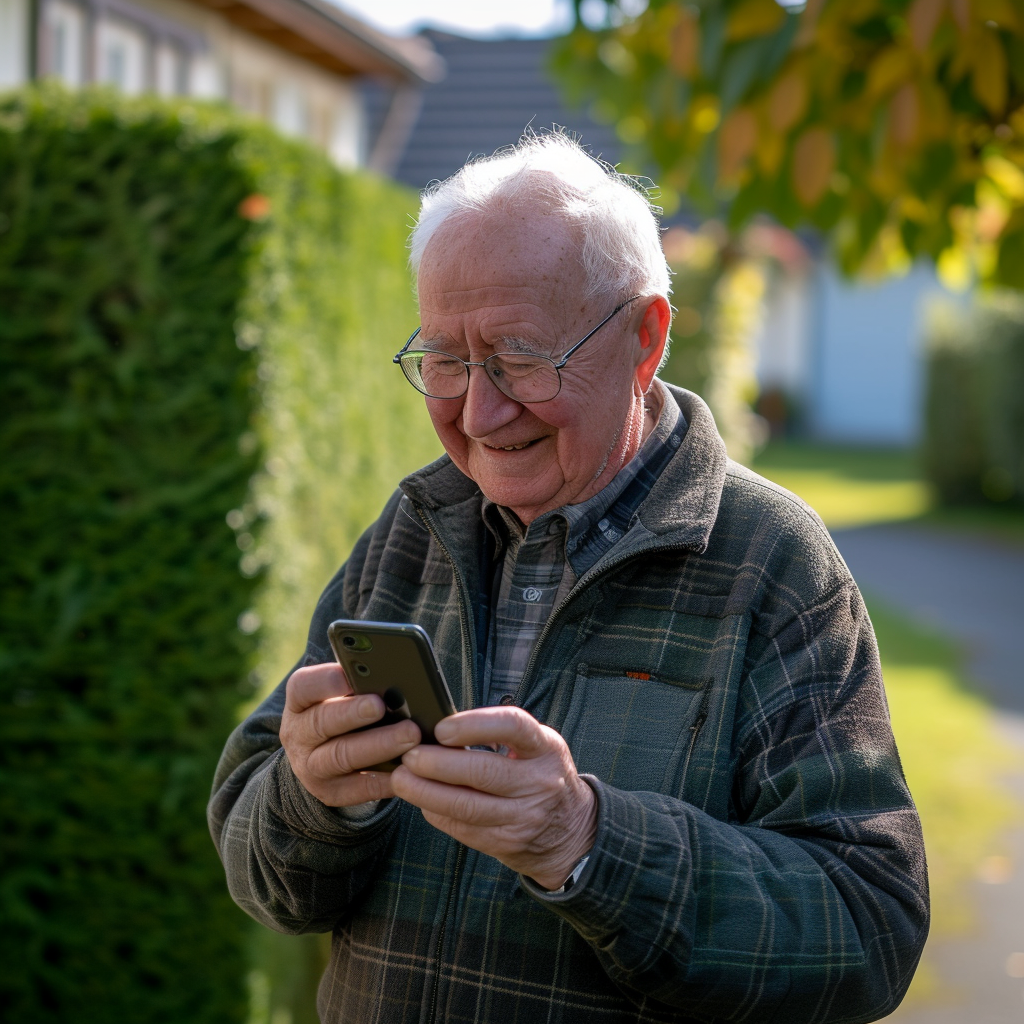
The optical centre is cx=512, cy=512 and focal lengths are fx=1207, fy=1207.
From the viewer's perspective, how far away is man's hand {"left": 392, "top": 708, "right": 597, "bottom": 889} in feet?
4.89

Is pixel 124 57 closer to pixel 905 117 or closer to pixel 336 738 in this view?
pixel 905 117

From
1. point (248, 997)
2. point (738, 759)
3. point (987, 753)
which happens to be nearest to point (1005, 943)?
point (987, 753)

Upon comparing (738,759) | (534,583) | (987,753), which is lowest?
(987,753)

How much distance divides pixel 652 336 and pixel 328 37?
28.1ft

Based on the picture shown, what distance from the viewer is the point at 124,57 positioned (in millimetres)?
8078

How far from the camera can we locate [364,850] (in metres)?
1.86

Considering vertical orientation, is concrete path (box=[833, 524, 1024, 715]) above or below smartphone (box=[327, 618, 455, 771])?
below

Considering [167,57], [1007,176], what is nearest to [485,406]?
[1007,176]

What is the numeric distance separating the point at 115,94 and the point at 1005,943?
4.91 meters

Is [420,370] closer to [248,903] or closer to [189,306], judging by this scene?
[248,903]

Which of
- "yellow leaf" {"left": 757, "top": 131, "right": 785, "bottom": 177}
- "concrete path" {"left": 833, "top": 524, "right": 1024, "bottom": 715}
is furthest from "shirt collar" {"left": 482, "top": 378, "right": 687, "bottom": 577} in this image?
"concrete path" {"left": 833, "top": 524, "right": 1024, "bottom": 715}

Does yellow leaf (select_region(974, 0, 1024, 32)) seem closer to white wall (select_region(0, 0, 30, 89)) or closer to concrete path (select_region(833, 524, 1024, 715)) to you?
white wall (select_region(0, 0, 30, 89))

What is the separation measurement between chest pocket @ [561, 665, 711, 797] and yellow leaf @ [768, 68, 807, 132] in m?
2.06

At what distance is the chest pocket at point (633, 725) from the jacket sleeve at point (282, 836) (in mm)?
317
